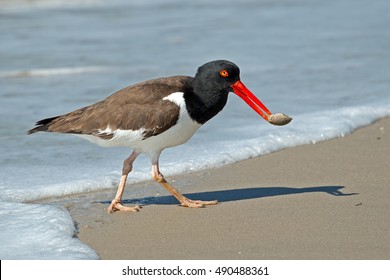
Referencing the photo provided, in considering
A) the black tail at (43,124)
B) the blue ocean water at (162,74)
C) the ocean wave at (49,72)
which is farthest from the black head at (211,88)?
the ocean wave at (49,72)

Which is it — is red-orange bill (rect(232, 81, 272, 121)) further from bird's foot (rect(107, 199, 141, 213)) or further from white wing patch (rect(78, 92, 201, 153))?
bird's foot (rect(107, 199, 141, 213))

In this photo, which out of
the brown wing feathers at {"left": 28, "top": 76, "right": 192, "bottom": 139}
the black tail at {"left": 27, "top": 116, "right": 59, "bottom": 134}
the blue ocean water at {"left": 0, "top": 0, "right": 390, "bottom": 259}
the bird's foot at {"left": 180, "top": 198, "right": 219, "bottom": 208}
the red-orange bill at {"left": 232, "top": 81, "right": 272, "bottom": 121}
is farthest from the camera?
the blue ocean water at {"left": 0, "top": 0, "right": 390, "bottom": 259}

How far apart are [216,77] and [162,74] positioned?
6.38 metres

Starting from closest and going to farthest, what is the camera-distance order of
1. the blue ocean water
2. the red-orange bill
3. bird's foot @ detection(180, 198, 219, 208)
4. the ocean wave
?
bird's foot @ detection(180, 198, 219, 208) → the red-orange bill → the blue ocean water → the ocean wave

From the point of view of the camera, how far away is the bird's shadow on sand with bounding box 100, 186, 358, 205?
7.61 metres

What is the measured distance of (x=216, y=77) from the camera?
7434mm

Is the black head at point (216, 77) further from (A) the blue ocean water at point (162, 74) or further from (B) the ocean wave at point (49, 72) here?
(B) the ocean wave at point (49, 72)

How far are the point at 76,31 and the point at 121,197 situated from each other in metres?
11.8

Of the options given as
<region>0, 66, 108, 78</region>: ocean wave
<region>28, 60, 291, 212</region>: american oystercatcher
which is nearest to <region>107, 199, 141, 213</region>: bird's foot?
Result: <region>28, 60, 291, 212</region>: american oystercatcher

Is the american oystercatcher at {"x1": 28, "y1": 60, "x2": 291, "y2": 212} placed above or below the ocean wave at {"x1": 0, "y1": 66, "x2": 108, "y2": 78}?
above

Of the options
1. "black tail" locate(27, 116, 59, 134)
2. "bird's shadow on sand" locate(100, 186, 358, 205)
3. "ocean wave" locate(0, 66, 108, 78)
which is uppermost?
"black tail" locate(27, 116, 59, 134)

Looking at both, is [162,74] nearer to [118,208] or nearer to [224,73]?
[224,73]

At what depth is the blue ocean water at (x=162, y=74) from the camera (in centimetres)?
830

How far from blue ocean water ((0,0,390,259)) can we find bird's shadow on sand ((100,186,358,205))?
0.32m
